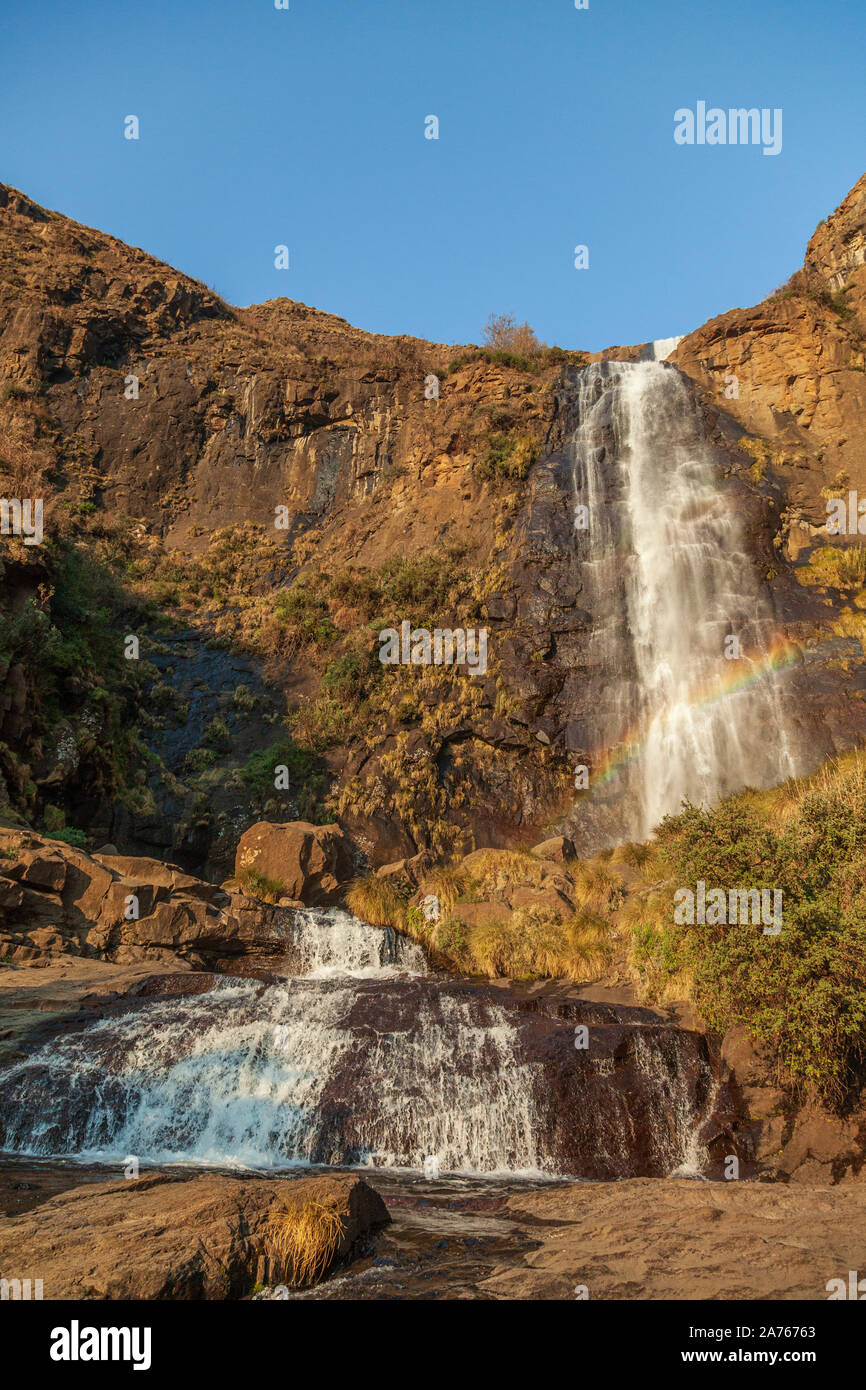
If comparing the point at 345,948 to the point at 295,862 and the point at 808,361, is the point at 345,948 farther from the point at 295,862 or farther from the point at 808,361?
the point at 808,361

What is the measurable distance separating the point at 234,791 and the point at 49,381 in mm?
30075

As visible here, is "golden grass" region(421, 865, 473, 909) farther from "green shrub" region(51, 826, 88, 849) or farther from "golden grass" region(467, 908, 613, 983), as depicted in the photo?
"green shrub" region(51, 826, 88, 849)

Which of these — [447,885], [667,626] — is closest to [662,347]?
[667,626]

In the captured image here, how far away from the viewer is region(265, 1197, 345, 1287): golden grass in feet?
17.3

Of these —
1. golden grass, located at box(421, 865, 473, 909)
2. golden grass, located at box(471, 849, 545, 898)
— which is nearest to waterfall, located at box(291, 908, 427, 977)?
golden grass, located at box(421, 865, 473, 909)

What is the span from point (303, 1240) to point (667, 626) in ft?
71.6

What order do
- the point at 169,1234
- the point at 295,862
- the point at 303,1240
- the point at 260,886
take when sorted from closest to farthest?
1. the point at 169,1234
2. the point at 303,1240
3. the point at 260,886
4. the point at 295,862

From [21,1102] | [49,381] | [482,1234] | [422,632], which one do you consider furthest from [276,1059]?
[49,381]

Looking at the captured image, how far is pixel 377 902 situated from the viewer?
18.5 metres

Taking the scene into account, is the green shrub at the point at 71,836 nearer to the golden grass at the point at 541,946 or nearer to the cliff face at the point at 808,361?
the golden grass at the point at 541,946

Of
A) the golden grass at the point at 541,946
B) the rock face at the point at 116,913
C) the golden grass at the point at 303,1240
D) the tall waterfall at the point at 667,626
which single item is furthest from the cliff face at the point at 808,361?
the golden grass at the point at 303,1240

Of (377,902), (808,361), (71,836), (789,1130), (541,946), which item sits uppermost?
(808,361)

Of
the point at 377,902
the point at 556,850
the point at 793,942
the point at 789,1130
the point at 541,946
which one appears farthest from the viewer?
the point at 556,850

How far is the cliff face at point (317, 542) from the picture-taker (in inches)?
880
